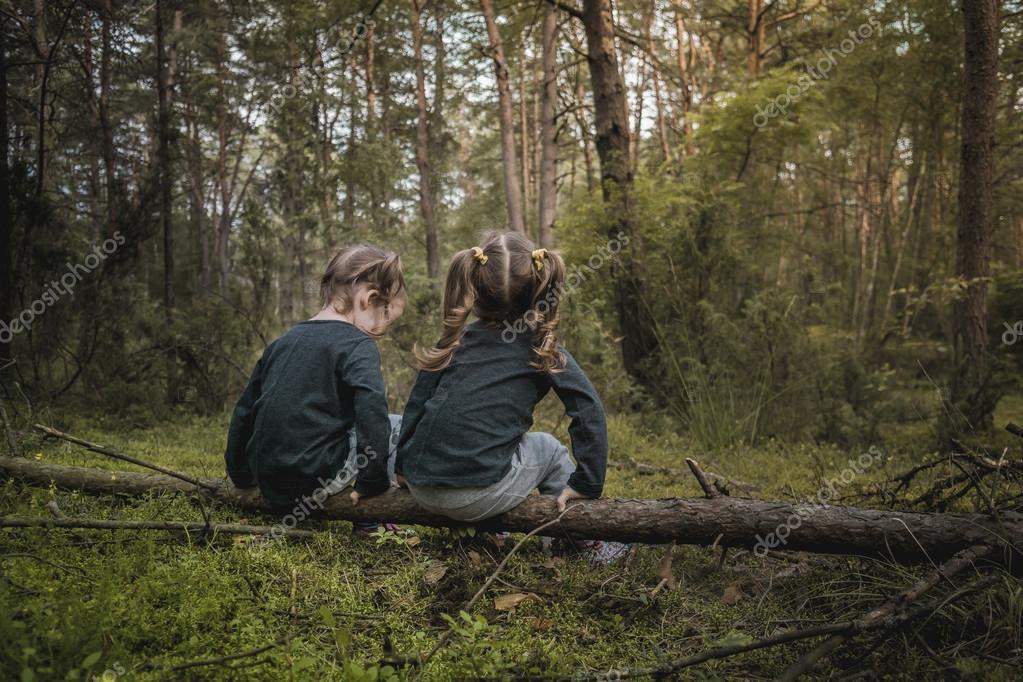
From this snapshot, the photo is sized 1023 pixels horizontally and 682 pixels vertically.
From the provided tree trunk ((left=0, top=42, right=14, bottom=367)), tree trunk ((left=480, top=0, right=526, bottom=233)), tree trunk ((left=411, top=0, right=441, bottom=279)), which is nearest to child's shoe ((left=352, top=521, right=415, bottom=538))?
tree trunk ((left=0, top=42, right=14, bottom=367))

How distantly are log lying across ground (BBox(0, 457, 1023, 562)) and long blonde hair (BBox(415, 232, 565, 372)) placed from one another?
740 mm

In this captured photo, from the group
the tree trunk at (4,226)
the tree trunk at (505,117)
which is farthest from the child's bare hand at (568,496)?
the tree trunk at (505,117)

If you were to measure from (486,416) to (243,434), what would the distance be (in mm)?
1355

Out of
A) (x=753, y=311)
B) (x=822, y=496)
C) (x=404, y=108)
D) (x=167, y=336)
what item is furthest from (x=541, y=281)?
(x=404, y=108)

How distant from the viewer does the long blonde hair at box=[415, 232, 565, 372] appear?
3.07 m

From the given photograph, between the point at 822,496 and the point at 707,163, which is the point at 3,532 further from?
the point at 707,163

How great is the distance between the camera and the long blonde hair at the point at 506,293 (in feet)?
10.1

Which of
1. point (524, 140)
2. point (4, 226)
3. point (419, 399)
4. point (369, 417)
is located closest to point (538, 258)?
point (419, 399)

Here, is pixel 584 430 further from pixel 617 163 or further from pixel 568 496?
pixel 617 163

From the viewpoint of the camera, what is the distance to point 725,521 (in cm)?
287

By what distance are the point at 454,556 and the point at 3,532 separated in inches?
78.6

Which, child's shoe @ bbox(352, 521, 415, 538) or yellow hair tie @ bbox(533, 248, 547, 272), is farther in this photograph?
child's shoe @ bbox(352, 521, 415, 538)

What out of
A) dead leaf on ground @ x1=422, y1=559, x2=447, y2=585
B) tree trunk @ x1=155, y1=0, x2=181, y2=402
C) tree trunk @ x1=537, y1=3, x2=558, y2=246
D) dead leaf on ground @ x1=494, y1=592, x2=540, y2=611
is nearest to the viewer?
dead leaf on ground @ x1=494, y1=592, x2=540, y2=611

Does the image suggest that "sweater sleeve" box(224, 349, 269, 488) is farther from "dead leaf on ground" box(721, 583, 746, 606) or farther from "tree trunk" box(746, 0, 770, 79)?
"tree trunk" box(746, 0, 770, 79)
